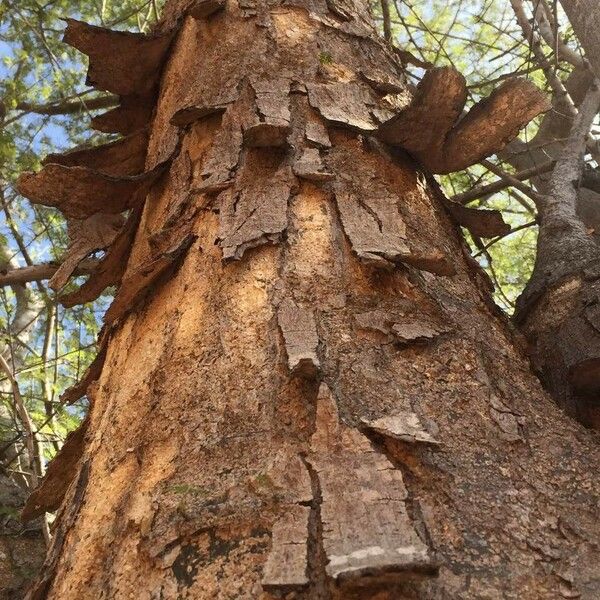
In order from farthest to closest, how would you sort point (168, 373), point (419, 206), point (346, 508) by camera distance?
1. point (419, 206)
2. point (168, 373)
3. point (346, 508)

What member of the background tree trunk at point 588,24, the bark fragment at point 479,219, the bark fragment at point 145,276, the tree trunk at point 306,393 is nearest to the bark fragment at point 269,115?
the tree trunk at point 306,393

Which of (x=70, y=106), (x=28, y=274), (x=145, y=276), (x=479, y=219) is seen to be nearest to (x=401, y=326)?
(x=145, y=276)

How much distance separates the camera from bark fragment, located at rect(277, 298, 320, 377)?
44.1 inches

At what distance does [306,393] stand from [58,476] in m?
0.96

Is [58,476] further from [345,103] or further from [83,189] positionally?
[345,103]

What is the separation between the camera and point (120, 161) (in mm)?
2287

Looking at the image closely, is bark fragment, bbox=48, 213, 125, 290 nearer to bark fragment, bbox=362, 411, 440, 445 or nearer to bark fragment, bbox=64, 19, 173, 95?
bark fragment, bbox=64, 19, 173, 95

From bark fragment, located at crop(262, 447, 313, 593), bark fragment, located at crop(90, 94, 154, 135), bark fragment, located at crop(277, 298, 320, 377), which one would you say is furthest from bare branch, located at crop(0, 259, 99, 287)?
bark fragment, located at crop(262, 447, 313, 593)

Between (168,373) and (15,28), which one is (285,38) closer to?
(168,373)

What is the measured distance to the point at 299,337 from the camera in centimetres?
119

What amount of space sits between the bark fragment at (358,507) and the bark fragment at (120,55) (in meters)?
1.60

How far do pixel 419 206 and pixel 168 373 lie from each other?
2.62ft

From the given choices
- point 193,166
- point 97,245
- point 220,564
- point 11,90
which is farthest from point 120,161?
point 11,90

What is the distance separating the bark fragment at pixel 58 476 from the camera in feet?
5.47
